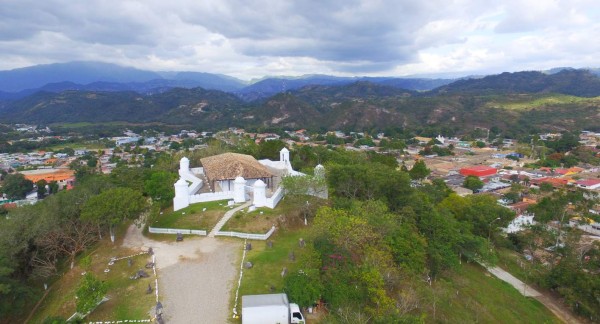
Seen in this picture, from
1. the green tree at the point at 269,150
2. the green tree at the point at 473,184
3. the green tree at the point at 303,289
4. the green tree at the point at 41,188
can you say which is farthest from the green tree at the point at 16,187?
the green tree at the point at 473,184

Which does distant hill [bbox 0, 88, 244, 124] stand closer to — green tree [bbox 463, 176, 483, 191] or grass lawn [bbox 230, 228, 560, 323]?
green tree [bbox 463, 176, 483, 191]

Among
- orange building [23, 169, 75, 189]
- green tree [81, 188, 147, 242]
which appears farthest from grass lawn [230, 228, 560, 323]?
orange building [23, 169, 75, 189]

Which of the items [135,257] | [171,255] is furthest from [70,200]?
[171,255]

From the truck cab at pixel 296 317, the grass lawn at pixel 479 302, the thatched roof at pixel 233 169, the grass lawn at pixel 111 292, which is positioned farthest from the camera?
the thatched roof at pixel 233 169

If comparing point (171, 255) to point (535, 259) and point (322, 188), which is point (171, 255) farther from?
point (535, 259)

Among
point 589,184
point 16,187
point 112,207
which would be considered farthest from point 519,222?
point 16,187

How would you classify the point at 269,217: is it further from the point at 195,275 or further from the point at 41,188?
the point at 41,188

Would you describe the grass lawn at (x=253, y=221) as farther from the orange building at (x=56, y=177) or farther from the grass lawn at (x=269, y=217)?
the orange building at (x=56, y=177)
